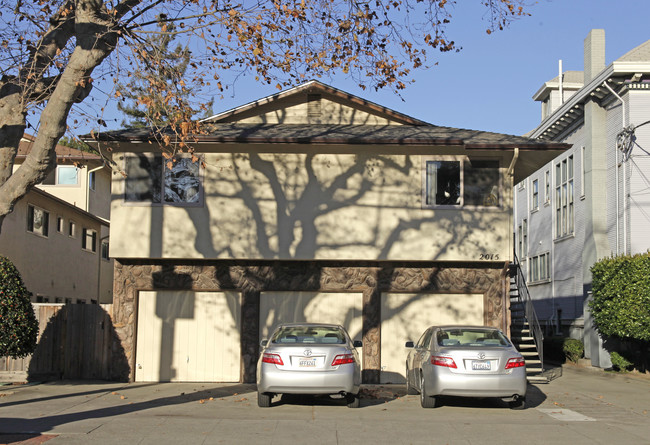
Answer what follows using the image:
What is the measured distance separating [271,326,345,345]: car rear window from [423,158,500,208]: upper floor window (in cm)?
564

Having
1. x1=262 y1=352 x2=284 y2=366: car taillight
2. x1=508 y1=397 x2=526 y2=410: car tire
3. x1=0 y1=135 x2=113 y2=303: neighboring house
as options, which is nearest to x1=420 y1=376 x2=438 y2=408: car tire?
x1=508 y1=397 x2=526 y2=410: car tire

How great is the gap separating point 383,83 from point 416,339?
7.45m

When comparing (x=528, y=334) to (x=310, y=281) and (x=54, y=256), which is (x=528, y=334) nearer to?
(x=310, y=281)

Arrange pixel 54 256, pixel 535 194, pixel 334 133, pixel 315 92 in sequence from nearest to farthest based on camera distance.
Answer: pixel 334 133, pixel 315 92, pixel 54 256, pixel 535 194

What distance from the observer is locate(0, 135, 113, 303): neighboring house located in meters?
26.5

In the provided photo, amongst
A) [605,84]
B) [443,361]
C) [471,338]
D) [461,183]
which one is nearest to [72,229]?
[461,183]

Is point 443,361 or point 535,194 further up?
point 535,194

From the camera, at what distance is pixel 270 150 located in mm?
18703

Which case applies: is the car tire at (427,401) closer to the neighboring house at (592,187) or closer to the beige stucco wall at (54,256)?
the neighboring house at (592,187)

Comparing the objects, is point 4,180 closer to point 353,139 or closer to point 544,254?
point 353,139

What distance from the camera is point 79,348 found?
61.3 feet

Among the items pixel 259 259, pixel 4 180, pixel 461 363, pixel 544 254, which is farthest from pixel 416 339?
pixel 544 254

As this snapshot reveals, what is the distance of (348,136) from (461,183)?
9.97 ft

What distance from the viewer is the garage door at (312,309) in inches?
733
